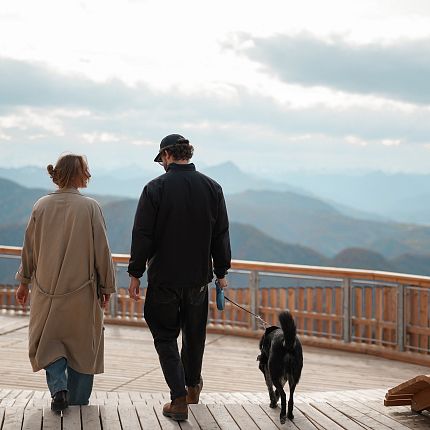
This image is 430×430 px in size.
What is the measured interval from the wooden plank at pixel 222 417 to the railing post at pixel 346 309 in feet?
16.6

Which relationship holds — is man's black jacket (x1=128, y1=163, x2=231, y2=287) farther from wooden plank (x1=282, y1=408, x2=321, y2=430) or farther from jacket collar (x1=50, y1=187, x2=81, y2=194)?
wooden plank (x1=282, y1=408, x2=321, y2=430)

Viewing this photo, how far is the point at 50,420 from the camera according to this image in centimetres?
439

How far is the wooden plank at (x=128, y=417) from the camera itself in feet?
14.4

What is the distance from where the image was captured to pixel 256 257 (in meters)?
178

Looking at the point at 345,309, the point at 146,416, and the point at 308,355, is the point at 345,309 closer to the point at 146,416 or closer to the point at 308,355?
the point at 308,355

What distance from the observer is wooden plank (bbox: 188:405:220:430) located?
175 inches

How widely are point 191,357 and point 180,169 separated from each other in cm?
116

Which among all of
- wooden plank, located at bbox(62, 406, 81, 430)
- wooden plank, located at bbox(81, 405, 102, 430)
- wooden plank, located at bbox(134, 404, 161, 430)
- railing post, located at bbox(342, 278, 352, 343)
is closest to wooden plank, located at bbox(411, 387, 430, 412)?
wooden plank, located at bbox(134, 404, 161, 430)

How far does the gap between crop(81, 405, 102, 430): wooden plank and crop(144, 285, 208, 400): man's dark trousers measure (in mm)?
443

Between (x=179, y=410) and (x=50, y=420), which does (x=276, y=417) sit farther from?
(x=50, y=420)

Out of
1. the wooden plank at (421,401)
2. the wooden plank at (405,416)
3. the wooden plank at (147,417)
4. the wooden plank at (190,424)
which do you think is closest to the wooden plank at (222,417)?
the wooden plank at (190,424)

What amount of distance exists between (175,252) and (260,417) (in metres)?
1.08

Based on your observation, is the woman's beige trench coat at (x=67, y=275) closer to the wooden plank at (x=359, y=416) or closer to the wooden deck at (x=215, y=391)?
the wooden deck at (x=215, y=391)

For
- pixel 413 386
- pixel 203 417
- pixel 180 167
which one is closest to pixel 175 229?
pixel 180 167
